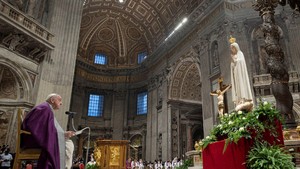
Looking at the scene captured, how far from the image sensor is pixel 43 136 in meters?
2.45

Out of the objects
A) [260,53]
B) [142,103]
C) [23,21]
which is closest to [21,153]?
[23,21]

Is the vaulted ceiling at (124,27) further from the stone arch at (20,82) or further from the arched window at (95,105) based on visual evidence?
the stone arch at (20,82)

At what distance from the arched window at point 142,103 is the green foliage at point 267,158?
18.6 meters

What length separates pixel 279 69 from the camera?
16.0 feet

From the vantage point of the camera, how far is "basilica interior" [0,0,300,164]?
9.31 metres

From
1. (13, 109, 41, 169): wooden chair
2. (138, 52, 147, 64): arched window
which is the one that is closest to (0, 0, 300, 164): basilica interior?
(138, 52, 147, 64): arched window

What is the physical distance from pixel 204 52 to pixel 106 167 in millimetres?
8957

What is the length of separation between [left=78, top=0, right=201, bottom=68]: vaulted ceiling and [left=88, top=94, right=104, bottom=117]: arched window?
3.36m

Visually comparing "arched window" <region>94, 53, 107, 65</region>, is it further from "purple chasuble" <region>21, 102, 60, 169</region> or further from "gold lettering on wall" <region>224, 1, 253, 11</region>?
"purple chasuble" <region>21, 102, 60, 169</region>

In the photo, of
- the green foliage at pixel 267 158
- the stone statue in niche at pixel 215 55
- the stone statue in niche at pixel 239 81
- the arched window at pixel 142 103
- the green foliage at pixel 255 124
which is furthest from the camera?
the arched window at pixel 142 103

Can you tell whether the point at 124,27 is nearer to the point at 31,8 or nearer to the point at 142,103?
the point at 142,103

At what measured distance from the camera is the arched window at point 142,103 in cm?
2158

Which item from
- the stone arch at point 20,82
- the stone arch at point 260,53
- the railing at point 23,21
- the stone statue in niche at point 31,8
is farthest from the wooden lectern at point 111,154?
the stone arch at point 260,53

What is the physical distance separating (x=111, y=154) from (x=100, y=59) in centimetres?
1682
